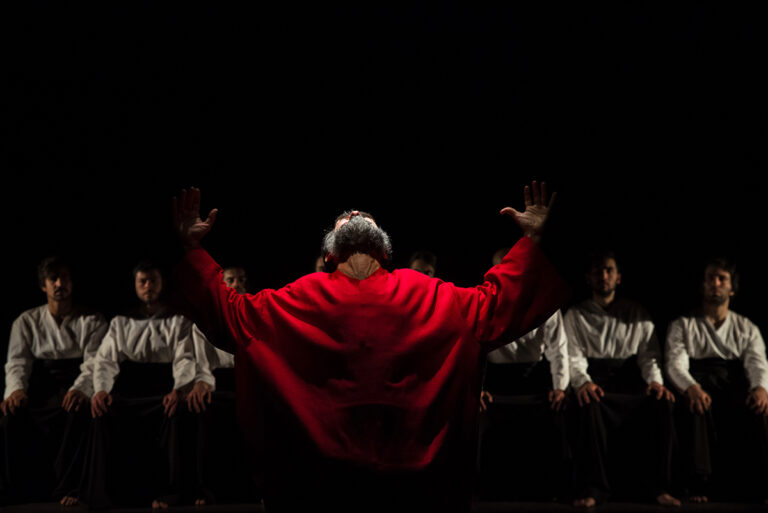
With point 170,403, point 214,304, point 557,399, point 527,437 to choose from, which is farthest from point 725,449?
point 214,304

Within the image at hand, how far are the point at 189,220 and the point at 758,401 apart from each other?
3129 mm

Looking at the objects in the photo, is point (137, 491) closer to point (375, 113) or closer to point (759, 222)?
point (375, 113)

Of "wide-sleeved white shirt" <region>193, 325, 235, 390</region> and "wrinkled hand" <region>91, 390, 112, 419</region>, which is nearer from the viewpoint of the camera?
"wrinkled hand" <region>91, 390, 112, 419</region>

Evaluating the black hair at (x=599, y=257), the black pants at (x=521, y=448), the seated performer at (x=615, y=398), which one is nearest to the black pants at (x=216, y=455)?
the black pants at (x=521, y=448)

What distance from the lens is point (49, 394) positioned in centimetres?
438

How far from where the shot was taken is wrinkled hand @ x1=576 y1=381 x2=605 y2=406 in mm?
4062

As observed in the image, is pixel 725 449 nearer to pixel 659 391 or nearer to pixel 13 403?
pixel 659 391

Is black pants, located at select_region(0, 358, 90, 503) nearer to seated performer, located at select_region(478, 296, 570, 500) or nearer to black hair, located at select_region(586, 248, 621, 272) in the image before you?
seated performer, located at select_region(478, 296, 570, 500)

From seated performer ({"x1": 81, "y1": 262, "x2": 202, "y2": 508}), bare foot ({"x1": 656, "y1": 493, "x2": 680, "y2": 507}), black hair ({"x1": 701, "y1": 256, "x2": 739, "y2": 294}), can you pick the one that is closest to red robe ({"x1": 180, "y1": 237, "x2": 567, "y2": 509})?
seated performer ({"x1": 81, "y1": 262, "x2": 202, "y2": 508})

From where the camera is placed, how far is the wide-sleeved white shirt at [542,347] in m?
4.21

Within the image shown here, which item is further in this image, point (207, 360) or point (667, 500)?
point (207, 360)

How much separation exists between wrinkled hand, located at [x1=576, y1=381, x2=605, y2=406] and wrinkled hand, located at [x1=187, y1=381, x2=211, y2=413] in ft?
6.21

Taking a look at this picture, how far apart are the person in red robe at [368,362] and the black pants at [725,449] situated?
2143mm

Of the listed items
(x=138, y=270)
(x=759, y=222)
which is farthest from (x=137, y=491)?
(x=759, y=222)
